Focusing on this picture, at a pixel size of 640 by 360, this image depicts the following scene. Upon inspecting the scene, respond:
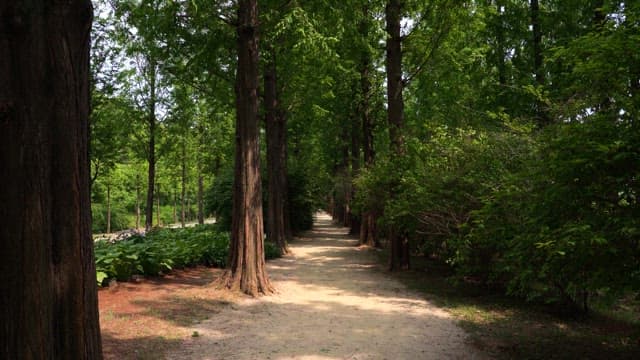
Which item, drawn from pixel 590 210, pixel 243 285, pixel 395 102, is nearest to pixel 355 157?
pixel 395 102

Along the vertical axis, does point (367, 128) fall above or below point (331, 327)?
above

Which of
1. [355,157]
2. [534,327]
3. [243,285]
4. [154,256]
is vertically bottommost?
[534,327]

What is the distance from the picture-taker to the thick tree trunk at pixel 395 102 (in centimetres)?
1398

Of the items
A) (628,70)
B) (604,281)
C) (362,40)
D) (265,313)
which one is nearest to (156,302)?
(265,313)

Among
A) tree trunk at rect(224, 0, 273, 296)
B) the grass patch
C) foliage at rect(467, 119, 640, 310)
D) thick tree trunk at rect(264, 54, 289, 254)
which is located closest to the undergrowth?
tree trunk at rect(224, 0, 273, 296)

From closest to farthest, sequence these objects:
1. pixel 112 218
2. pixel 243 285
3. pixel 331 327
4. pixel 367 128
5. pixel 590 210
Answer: pixel 590 210 < pixel 331 327 < pixel 243 285 < pixel 367 128 < pixel 112 218

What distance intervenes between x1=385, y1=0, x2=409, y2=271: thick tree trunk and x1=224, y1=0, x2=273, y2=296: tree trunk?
4.93m

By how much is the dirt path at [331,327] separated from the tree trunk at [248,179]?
0.80 metres

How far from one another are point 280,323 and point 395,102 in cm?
858

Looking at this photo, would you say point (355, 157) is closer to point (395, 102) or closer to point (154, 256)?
point (395, 102)

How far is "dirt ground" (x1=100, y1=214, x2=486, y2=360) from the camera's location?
5.90m

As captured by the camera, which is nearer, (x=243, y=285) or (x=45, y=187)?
(x=45, y=187)

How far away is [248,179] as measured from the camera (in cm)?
1047

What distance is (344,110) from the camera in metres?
25.0
